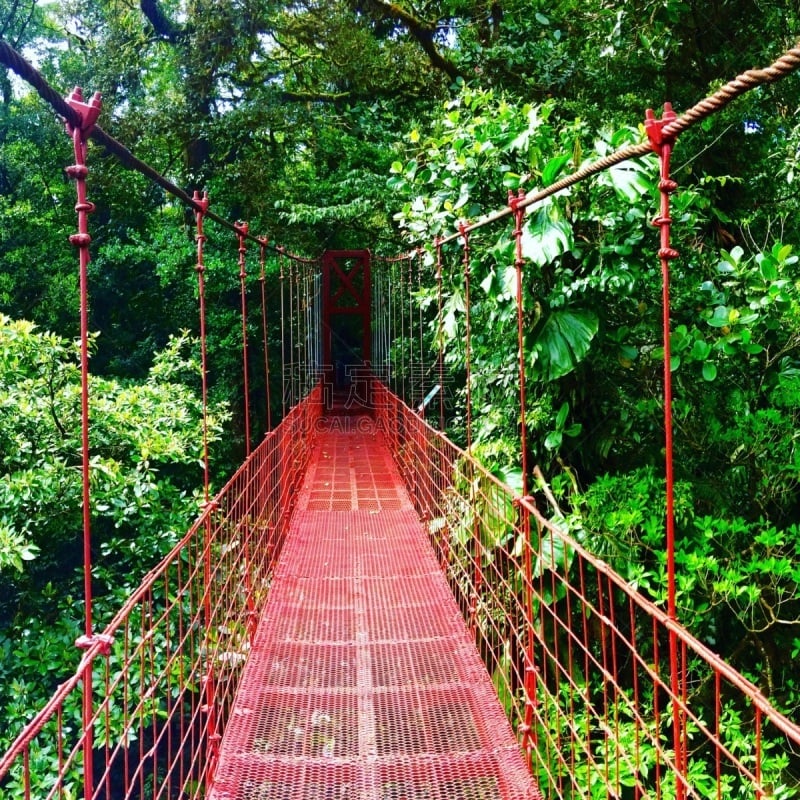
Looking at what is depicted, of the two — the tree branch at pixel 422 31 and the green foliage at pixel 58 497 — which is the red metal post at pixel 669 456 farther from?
the tree branch at pixel 422 31

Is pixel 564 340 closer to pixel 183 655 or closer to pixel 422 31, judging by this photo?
pixel 183 655

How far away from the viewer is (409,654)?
6.96 feet

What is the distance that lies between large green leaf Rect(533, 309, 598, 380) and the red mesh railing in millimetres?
1005

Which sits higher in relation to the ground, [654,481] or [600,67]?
[600,67]

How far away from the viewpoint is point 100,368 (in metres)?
7.75

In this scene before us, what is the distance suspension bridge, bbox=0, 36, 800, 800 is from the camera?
103 cm

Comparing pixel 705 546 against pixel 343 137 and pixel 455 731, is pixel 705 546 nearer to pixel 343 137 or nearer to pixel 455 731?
pixel 455 731

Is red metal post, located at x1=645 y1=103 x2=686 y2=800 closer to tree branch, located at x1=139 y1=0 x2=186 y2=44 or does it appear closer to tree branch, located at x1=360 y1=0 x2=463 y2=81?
tree branch, located at x1=360 y1=0 x2=463 y2=81

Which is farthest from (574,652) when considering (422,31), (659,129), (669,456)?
(422,31)

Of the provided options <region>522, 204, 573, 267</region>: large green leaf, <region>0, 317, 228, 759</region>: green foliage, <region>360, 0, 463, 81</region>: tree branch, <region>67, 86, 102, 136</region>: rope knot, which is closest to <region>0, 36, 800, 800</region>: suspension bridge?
<region>67, 86, 102, 136</region>: rope knot

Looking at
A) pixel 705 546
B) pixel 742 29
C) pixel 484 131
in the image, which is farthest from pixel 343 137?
pixel 705 546

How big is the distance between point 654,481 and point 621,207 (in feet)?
Result: 2.96

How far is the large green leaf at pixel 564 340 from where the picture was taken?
88.4 inches

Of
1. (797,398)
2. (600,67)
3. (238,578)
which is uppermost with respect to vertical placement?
(600,67)
